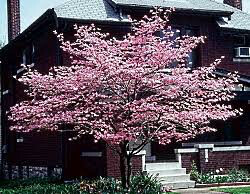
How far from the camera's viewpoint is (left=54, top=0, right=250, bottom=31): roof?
61.5ft

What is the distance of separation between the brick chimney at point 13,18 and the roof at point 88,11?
7.91 metres

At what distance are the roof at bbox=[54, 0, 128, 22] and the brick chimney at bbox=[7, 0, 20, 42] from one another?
791cm

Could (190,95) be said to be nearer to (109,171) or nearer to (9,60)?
(109,171)

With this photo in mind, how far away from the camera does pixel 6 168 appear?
86.5 ft

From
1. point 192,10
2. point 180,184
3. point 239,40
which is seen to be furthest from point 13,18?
point 180,184

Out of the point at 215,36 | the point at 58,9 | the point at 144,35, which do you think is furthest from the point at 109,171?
the point at 215,36

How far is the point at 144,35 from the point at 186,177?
234 inches

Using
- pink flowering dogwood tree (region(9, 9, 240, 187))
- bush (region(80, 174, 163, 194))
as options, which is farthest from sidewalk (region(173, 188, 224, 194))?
pink flowering dogwood tree (region(9, 9, 240, 187))

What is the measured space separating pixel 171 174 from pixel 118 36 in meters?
5.84

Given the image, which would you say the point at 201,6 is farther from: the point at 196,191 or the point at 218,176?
the point at 196,191

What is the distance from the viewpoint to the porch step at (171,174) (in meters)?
16.4

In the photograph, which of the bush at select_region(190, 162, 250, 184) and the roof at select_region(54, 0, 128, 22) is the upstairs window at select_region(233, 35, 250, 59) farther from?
the bush at select_region(190, 162, 250, 184)

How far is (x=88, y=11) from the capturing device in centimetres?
1920

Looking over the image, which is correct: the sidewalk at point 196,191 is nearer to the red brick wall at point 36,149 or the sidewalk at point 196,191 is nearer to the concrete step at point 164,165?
the concrete step at point 164,165
